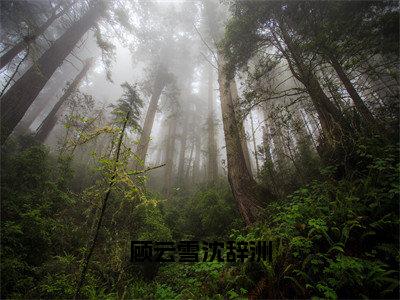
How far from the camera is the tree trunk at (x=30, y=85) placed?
8117 mm

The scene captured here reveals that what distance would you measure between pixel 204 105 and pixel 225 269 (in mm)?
23223

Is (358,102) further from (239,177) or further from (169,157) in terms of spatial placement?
(169,157)

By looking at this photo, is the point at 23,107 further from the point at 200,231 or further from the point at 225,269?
the point at 225,269

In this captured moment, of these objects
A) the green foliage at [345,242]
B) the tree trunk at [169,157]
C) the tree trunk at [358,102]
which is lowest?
the green foliage at [345,242]

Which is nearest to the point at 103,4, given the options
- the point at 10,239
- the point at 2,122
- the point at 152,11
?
the point at 152,11

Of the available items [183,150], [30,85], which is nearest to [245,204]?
[30,85]

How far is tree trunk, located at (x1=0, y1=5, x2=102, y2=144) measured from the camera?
320 inches

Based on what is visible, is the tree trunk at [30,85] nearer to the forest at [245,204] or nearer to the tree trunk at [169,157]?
the forest at [245,204]

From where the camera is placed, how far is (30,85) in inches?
353

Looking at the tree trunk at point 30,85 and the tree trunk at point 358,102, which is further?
the tree trunk at point 30,85

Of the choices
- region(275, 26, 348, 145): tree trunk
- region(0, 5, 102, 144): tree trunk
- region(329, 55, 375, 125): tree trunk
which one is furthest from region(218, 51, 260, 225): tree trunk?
region(0, 5, 102, 144): tree trunk

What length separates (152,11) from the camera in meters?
16.8

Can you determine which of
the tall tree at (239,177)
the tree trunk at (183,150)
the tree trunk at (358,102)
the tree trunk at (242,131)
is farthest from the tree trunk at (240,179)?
the tree trunk at (183,150)

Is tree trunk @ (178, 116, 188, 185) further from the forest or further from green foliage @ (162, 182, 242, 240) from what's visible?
green foliage @ (162, 182, 242, 240)
